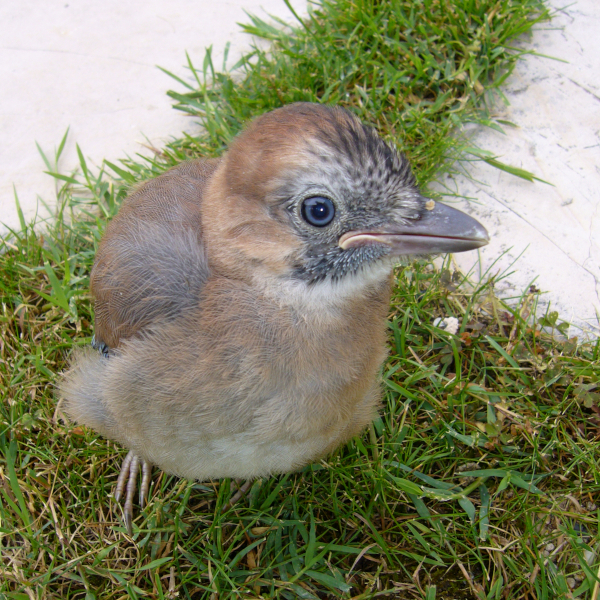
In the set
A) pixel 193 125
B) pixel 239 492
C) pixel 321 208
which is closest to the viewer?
pixel 321 208


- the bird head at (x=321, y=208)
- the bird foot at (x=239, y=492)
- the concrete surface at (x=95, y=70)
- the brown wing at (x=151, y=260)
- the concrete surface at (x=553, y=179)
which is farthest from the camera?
the concrete surface at (x=95, y=70)

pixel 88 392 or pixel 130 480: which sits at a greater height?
pixel 88 392

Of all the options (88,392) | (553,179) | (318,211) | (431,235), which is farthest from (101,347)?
(553,179)

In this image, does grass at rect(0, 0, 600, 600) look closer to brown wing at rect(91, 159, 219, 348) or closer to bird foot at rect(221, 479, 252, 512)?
bird foot at rect(221, 479, 252, 512)

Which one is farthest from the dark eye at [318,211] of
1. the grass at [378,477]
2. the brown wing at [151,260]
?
the grass at [378,477]

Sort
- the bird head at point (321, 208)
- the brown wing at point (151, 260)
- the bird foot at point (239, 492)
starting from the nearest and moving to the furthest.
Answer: the bird head at point (321, 208) < the brown wing at point (151, 260) < the bird foot at point (239, 492)

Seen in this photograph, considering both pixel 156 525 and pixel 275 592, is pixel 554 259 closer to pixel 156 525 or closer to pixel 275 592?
pixel 275 592

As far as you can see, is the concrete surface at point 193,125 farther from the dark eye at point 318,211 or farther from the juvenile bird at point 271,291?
the dark eye at point 318,211

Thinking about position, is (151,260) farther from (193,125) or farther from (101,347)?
(193,125)
